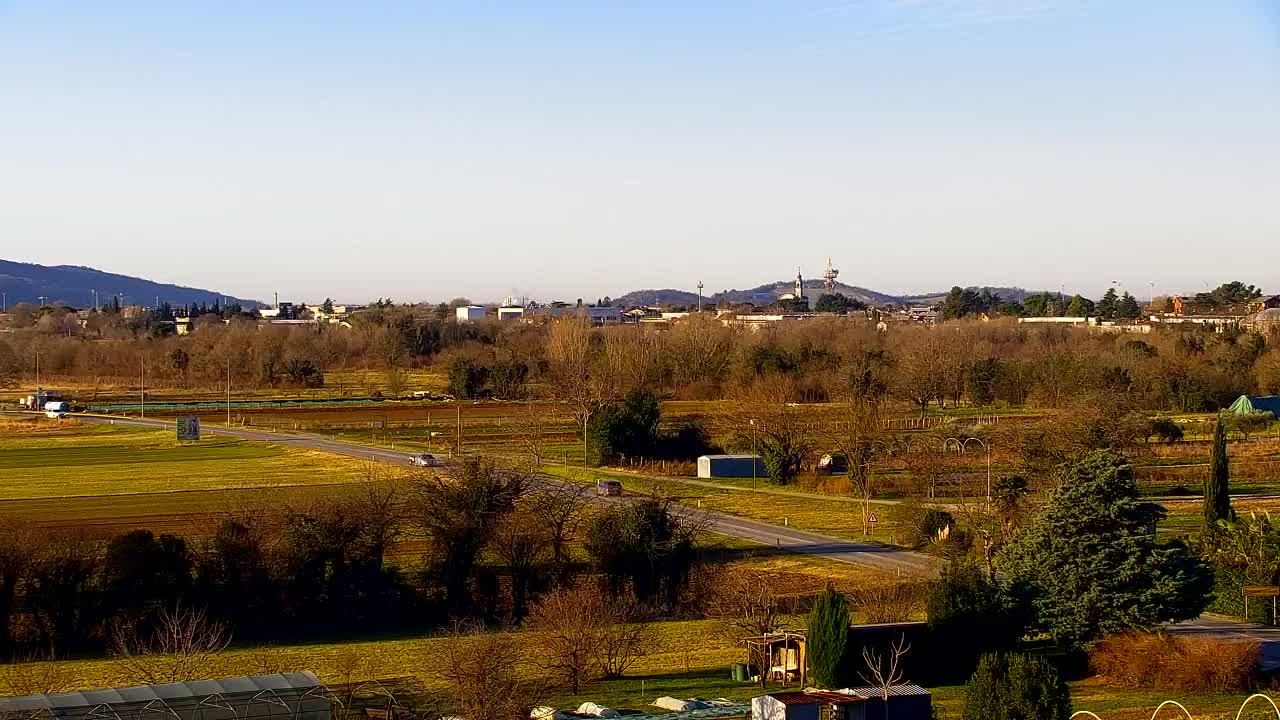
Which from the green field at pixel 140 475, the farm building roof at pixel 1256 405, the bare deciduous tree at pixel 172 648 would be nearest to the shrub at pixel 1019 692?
the bare deciduous tree at pixel 172 648

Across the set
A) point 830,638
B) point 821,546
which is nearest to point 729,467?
point 821,546

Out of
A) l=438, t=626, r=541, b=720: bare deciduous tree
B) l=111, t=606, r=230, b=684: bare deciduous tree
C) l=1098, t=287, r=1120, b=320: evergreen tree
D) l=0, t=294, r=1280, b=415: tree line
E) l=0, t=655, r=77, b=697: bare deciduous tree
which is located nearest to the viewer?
l=438, t=626, r=541, b=720: bare deciduous tree

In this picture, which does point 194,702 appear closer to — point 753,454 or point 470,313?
point 753,454

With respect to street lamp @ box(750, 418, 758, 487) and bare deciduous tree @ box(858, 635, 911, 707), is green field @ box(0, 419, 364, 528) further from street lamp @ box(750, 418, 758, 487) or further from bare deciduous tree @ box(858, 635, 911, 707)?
bare deciduous tree @ box(858, 635, 911, 707)

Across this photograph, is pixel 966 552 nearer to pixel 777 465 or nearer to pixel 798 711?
pixel 798 711

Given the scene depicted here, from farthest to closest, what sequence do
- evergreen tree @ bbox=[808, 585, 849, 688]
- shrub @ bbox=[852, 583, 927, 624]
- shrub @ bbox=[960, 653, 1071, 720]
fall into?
shrub @ bbox=[852, 583, 927, 624] < evergreen tree @ bbox=[808, 585, 849, 688] < shrub @ bbox=[960, 653, 1071, 720]

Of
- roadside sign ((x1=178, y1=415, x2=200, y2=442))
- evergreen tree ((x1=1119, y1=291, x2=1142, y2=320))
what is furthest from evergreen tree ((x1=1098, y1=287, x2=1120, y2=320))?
roadside sign ((x1=178, y1=415, x2=200, y2=442))
